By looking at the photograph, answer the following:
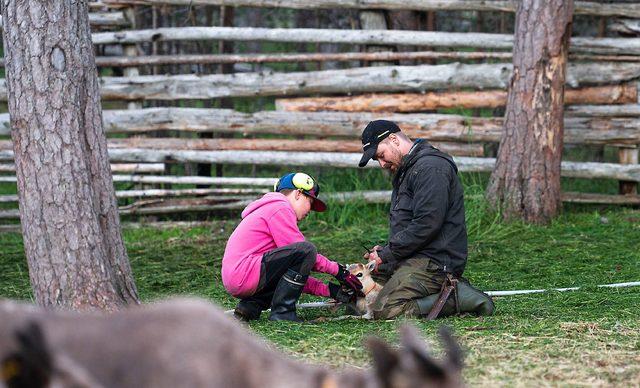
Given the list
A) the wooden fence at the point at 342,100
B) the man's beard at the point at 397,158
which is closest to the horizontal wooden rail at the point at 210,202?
the wooden fence at the point at 342,100

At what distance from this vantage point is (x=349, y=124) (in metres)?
12.5

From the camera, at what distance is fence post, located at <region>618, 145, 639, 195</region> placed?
12570 mm

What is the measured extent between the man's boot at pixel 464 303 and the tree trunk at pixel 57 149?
87.7 inches

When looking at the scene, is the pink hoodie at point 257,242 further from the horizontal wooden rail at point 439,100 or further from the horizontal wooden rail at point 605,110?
the horizontal wooden rail at point 605,110

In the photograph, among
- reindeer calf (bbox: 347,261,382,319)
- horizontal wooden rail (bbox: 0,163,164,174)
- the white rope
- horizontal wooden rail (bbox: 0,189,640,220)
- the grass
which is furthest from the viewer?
horizontal wooden rail (bbox: 0,163,164,174)

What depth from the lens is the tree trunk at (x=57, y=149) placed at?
257 inches

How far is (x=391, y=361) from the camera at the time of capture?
354 centimetres

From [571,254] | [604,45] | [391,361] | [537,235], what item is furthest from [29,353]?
[604,45]

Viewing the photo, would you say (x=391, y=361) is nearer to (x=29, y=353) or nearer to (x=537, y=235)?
(x=29, y=353)

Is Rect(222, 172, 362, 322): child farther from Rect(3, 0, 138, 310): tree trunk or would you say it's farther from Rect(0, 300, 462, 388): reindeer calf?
Rect(0, 300, 462, 388): reindeer calf

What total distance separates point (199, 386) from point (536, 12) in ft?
28.1

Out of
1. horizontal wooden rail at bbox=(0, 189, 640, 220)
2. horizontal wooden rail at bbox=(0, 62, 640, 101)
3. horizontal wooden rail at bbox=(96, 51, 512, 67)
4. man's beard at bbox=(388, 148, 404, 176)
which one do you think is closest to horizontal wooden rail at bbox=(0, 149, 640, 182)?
horizontal wooden rail at bbox=(0, 189, 640, 220)

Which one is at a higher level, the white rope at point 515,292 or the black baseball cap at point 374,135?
the black baseball cap at point 374,135

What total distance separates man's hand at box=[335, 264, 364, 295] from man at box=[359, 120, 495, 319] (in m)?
0.19
